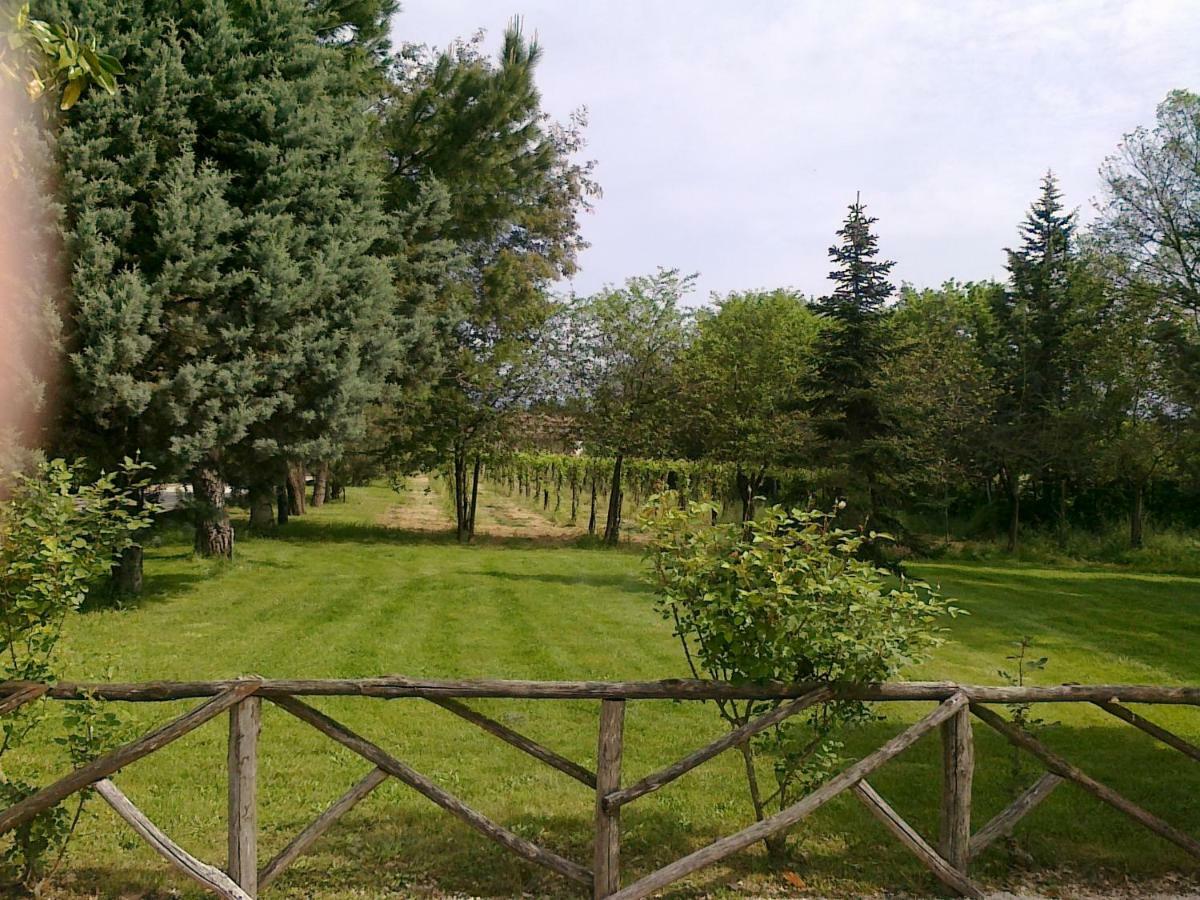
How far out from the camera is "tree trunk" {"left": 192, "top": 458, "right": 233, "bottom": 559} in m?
12.5

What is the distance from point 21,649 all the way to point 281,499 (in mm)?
16112

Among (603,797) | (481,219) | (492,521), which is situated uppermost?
(481,219)

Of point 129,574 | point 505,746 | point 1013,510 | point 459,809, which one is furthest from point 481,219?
point 1013,510

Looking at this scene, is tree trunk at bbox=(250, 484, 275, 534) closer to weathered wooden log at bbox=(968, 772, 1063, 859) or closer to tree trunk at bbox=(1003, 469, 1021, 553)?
weathered wooden log at bbox=(968, 772, 1063, 859)

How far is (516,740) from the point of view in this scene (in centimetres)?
439

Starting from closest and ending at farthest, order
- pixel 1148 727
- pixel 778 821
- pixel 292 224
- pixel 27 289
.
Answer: pixel 778 821, pixel 1148 727, pixel 27 289, pixel 292 224

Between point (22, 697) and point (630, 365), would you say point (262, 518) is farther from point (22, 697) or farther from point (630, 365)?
point (22, 697)

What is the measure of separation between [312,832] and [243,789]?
0.42 metres

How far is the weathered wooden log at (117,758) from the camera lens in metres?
4.04

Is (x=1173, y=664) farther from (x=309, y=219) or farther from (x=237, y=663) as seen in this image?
(x=309, y=219)

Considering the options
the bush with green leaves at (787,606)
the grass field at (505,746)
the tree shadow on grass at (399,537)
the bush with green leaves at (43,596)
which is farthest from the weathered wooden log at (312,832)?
the tree shadow on grass at (399,537)

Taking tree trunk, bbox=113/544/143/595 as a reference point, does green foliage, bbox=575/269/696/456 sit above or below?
above

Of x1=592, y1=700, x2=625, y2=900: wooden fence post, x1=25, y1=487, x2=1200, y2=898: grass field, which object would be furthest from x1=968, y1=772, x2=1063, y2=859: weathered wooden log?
x1=592, y1=700, x2=625, y2=900: wooden fence post

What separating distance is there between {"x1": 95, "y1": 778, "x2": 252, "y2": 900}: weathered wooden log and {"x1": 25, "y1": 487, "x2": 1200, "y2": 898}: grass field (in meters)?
0.37
